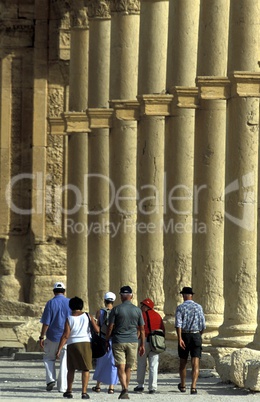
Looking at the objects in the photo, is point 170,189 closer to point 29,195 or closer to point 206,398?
point 206,398

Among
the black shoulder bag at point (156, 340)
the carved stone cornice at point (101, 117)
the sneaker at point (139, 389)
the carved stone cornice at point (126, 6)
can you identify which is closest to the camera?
the black shoulder bag at point (156, 340)

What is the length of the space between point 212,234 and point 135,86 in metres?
7.93

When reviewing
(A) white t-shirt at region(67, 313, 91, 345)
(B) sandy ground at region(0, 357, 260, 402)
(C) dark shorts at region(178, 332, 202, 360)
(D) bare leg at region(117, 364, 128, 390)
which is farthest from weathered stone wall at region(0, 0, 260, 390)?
(A) white t-shirt at region(67, 313, 91, 345)

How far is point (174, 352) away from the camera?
32719 mm

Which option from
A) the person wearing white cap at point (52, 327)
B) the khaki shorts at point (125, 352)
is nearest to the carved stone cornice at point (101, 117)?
the person wearing white cap at point (52, 327)

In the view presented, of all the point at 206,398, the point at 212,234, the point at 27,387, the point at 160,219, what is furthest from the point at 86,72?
the point at 206,398

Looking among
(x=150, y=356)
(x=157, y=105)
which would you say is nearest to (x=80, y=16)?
(x=157, y=105)

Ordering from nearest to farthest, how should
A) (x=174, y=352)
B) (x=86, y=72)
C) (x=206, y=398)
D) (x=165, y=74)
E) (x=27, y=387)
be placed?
(x=206, y=398)
(x=27, y=387)
(x=174, y=352)
(x=165, y=74)
(x=86, y=72)

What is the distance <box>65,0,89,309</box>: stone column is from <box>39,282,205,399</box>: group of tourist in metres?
14.9

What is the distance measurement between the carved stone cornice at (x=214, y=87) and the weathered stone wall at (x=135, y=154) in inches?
1.0

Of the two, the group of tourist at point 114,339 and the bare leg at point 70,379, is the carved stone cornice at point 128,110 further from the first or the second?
the bare leg at point 70,379

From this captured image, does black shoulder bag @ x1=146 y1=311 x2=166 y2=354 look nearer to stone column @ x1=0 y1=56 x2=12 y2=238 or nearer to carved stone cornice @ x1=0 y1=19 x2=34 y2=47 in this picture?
stone column @ x1=0 y1=56 x2=12 y2=238

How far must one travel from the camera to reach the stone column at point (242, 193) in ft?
103

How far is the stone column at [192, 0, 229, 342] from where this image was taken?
33656 millimetres
